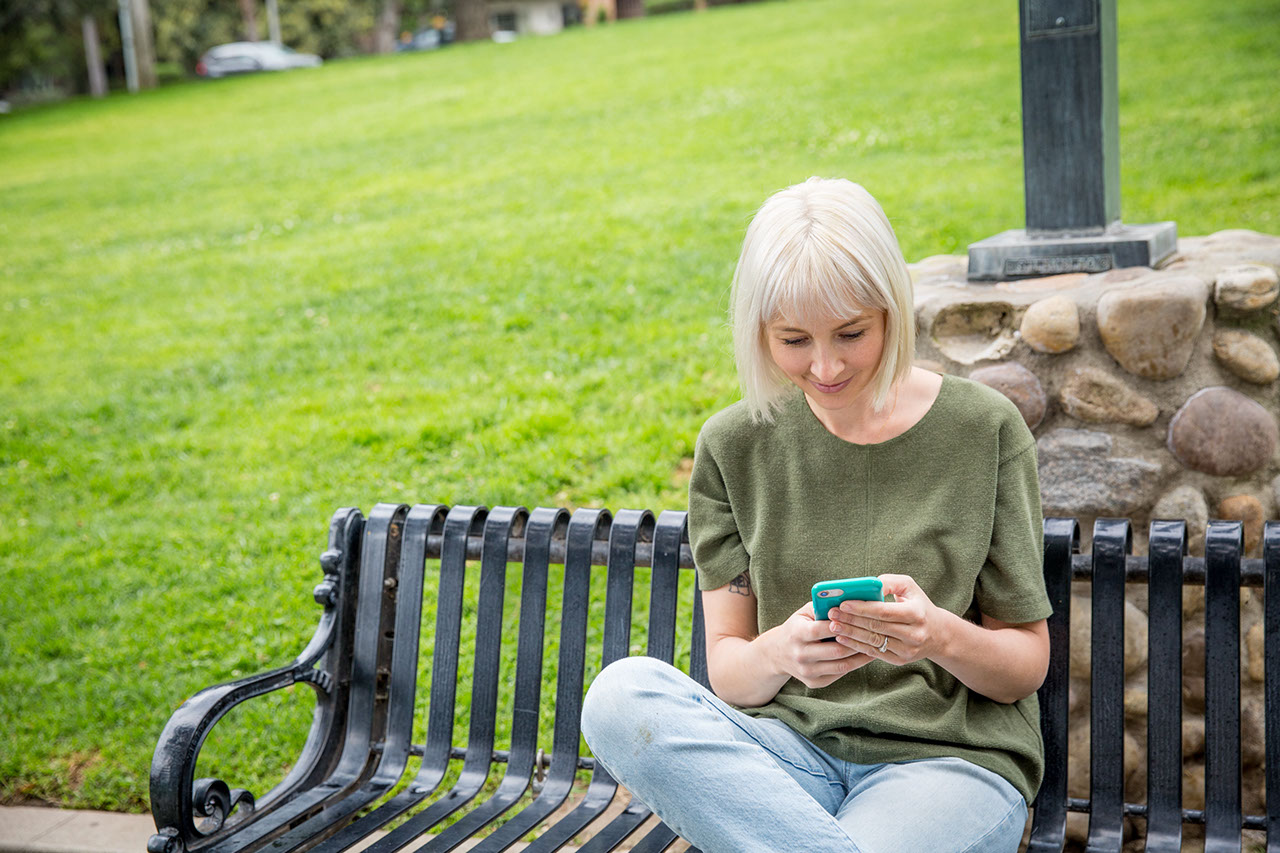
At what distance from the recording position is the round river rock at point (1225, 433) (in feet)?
9.39

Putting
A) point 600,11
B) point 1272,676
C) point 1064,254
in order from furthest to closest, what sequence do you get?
point 600,11 < point 1064,254 < point 1272,676

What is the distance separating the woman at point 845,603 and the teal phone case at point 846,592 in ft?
0.10

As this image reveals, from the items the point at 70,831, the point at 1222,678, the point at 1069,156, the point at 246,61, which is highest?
the point at 246,61

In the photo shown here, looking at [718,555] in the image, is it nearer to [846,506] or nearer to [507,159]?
[846,506]

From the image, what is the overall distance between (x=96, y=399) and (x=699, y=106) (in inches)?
328

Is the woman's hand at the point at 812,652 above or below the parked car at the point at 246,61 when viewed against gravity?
below

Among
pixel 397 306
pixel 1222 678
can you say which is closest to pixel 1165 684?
pixel 1222 678

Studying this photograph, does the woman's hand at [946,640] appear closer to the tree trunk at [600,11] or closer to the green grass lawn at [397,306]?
the green grass lawn at [397,306]

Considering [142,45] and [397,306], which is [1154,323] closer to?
[397,306]

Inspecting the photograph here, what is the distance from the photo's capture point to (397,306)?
7656mm

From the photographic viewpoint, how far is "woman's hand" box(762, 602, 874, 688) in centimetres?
205

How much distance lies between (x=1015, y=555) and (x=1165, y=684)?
56 cm

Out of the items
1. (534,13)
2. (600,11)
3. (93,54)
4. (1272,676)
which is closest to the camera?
(1272,676)

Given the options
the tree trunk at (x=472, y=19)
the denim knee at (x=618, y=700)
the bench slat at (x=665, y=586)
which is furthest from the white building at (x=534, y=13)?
the denim knee at (x=618, y=700)
